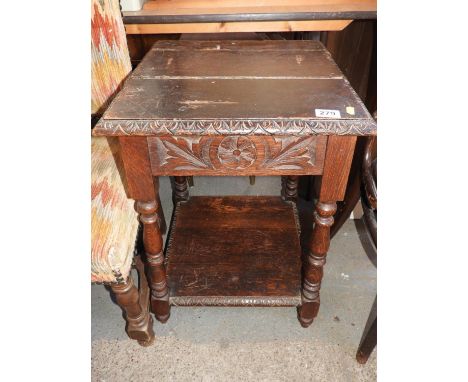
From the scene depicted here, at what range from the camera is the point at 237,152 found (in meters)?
0.76

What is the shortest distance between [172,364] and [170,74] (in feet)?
2.81

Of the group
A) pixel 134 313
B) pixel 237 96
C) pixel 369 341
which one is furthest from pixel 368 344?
pixel 237 96

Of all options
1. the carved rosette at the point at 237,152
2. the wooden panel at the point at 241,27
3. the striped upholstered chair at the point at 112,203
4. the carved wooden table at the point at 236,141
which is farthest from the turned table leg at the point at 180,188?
the carved rosette at the point at 237,152

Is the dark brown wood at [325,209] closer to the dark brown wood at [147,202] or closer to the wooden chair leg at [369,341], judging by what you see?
the wooden chair leg at [369,341]

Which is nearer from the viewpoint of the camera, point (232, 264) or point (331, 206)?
point (331, 206)

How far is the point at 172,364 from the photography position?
1.09 meters

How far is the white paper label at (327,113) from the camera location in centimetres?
70

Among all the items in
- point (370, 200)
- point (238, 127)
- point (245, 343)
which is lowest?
point (245, 343)

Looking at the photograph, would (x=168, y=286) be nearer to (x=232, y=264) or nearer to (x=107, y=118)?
(x=232, y=264)

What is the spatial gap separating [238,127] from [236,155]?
93 mm

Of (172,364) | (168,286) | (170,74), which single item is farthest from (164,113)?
(172,364)

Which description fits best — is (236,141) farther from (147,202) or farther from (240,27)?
(240,27)

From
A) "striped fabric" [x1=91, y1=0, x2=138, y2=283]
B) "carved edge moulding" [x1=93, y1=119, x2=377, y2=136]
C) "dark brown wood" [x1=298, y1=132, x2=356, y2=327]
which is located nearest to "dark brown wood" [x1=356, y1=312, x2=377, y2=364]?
"dark brown wood" [x1=298, y1=132, x2=356, y2=327]

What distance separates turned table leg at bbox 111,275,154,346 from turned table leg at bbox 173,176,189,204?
495mm
